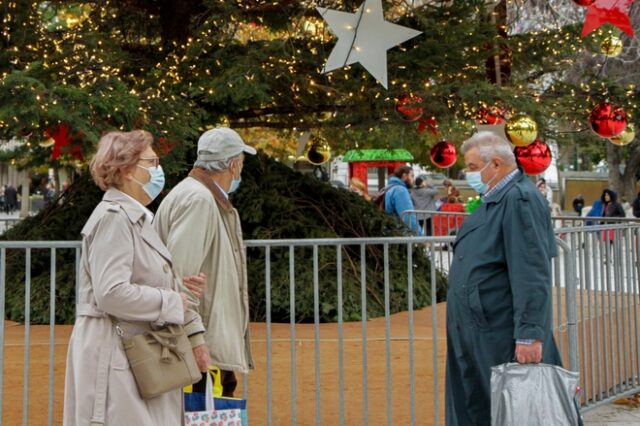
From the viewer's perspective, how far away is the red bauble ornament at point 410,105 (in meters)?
7.51

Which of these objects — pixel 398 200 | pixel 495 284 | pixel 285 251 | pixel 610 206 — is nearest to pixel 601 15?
pixel 285 251

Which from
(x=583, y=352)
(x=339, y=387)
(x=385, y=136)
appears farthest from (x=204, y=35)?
(x=583, y=352)

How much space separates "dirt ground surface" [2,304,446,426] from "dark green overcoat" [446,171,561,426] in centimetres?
119

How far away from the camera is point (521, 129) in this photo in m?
7.17

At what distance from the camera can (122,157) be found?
3.81 metres

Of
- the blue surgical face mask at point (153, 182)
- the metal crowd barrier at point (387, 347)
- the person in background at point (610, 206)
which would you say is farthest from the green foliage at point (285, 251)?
the person in background at point (610, 206)

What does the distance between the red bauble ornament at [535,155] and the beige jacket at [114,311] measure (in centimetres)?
496

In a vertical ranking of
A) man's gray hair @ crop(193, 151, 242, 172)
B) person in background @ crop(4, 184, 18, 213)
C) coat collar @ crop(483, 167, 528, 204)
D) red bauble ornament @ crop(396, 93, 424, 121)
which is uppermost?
person in background @ crop(4, 184, 18, 213)

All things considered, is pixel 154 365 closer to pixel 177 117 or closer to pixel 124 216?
pixel 124 216

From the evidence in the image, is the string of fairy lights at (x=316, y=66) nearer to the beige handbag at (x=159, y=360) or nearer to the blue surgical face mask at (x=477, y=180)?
the blue surgical face mask at (x=477, y=180)

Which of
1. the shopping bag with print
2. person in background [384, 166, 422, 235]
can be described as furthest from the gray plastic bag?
person in background [384, 166, 422, 235]

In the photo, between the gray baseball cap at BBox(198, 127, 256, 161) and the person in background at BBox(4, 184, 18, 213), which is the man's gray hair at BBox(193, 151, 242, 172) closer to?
the gray baseball cap at BBox(198, 127, 256, 161)

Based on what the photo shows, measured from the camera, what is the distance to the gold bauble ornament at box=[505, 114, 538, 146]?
7.16 meters

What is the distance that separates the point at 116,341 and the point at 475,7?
543 cm
